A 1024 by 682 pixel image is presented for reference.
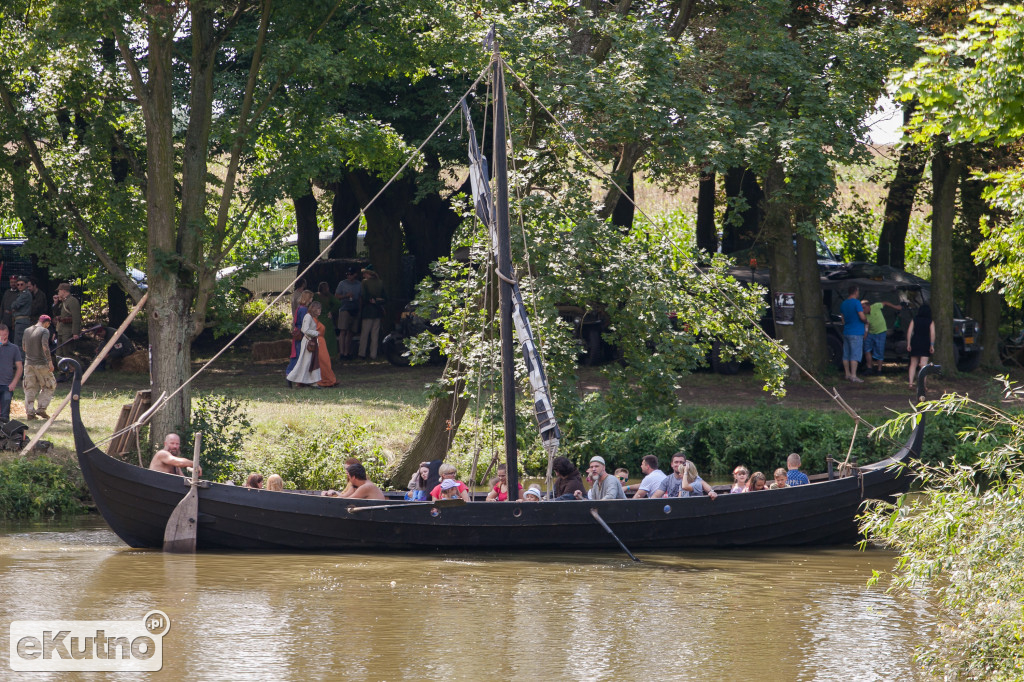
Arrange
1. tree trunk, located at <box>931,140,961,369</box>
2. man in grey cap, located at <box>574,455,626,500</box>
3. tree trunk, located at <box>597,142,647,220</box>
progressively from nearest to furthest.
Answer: man in grey cap, located at <box>574,455,626,500</box> → tree trunk, located at <box>597,142,647,220</box> → tree trunk, located at <box>931,140,961,369</box>

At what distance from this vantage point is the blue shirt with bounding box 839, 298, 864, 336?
80.1 feet

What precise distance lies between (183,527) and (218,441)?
2.92 meters

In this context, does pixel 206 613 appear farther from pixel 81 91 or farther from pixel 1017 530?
pixel 81 91

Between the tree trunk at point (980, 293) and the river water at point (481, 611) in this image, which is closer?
the river water at point (481, 611)

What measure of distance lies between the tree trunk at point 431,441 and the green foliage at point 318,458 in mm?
307

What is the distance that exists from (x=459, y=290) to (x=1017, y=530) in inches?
405

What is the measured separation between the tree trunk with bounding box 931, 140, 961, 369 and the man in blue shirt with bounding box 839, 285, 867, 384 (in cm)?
180

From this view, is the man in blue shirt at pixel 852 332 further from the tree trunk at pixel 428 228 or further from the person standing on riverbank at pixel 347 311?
the person standing on riverbank at pixel 347 311

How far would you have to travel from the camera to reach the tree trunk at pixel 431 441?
18344 mm

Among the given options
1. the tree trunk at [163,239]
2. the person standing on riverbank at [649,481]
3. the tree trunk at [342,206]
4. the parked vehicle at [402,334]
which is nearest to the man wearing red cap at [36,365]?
the tree trunk at [163,239]

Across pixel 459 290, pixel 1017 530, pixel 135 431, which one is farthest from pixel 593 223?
pixel 1017 530

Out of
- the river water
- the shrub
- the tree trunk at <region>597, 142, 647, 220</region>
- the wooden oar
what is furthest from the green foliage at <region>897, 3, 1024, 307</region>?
the shrub

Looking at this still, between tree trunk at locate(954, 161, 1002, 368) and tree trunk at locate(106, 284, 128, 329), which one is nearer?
tree trunk at locate(954, 161, 1002, 368)

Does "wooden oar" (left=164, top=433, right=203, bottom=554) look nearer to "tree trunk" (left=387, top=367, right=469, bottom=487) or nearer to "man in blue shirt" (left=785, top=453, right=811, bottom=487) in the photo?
"tree trunk" (left=387, top=367, right=469, bottom=487)
